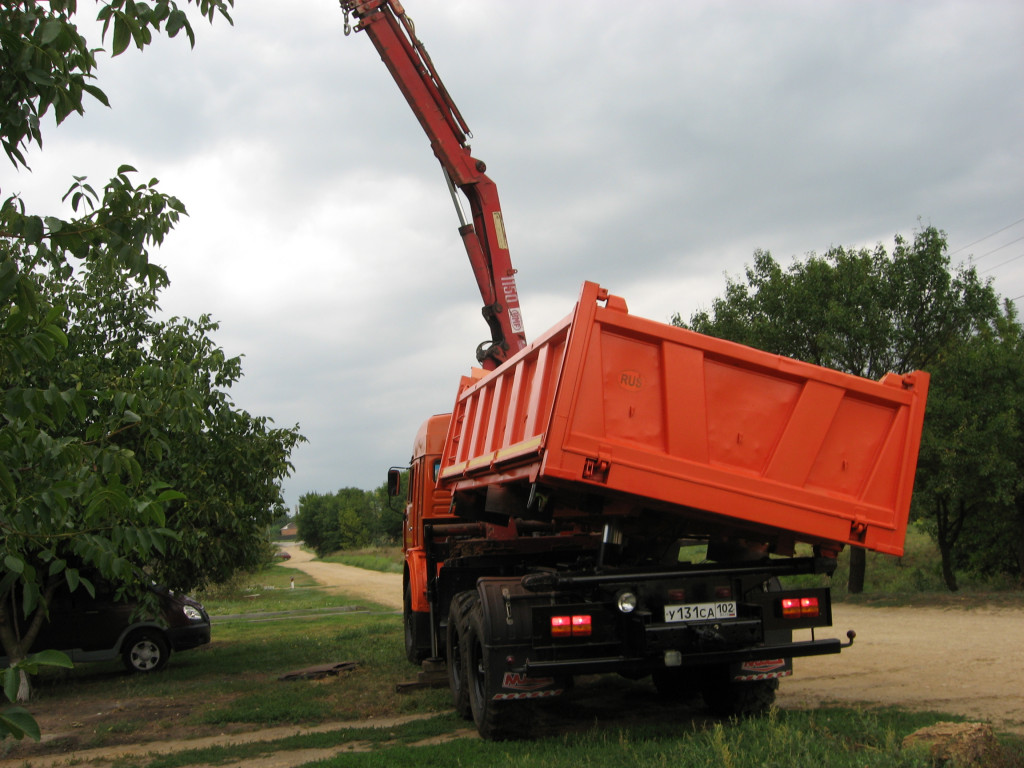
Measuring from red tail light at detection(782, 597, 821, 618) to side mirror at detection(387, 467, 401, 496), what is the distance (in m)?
7.19

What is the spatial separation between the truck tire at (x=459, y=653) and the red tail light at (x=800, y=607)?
252 centimetres

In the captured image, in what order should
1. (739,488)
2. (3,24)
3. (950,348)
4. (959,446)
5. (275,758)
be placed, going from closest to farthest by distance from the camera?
(3,24), (739,488), (275,758), (959,446), (950,348)

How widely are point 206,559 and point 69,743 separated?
4.21m

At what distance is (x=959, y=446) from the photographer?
1727 centimetres

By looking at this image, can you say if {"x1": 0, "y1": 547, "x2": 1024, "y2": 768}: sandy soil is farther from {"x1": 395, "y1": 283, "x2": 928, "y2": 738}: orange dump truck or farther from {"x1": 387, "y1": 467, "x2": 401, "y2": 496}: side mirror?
{"x1": 387, "y1": 467, "x2": 401, "y2": 496}: side mirror

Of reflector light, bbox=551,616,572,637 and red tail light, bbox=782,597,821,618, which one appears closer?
reflector light, bbox=551,616,572,637

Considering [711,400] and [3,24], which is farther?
[711,400]

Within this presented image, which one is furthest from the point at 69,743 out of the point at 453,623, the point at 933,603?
the point at 933,603

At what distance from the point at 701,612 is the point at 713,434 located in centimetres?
129

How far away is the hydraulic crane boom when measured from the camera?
1191cm

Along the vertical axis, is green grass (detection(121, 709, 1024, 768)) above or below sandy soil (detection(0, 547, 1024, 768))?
above

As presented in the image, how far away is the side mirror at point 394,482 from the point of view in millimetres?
12945

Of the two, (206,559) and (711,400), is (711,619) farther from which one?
(206,559)

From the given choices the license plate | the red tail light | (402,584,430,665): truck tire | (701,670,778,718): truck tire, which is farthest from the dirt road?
(402,584,430,665): truck tire
